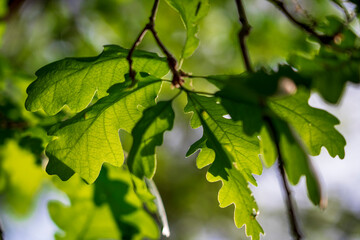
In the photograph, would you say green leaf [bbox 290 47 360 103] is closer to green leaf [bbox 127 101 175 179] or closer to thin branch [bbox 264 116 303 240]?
thin branch [bbox 264 116 303 240]

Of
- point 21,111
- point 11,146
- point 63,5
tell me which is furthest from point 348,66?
point 63,5

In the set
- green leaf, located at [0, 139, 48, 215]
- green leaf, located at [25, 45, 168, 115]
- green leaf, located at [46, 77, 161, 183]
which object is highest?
green leaf, located at [25, 45, 168, 115]

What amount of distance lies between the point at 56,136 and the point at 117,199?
3.35 ft

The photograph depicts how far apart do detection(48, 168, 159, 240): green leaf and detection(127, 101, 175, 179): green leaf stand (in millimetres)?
1162

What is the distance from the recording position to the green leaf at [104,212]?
2293mm

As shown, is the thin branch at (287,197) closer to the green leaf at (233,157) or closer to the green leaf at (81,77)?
the green leaf at (233,157)

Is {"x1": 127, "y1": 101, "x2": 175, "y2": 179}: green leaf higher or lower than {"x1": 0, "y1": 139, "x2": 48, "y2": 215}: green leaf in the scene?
higher

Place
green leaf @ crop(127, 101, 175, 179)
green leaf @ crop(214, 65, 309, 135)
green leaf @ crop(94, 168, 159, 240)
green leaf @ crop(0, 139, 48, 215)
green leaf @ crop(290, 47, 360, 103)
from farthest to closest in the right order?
green leaf @ crop(0, 139, 48, 215) → green leaf @ crop(94, 168, 159, 240) → green leaf @ crop(127, 101, 175, 179) → green leaf @ crop(290, 47, 360, 103) → green leaf @ crop(214, 65, 309, 135)

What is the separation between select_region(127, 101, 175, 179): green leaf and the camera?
1169mm

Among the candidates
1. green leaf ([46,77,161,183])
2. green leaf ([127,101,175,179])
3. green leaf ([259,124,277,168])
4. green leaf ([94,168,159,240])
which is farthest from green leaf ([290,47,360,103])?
green leaf ([94,168,159,240])

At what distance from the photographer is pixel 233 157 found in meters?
1.32

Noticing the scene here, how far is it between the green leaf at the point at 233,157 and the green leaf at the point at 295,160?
1.16 ft

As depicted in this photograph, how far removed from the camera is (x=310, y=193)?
921 millimetres

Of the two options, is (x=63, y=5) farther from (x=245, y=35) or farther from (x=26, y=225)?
(x=245, y=35)
